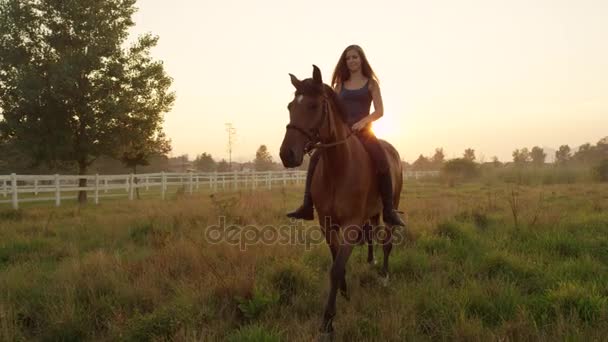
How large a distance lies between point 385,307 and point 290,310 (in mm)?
1021

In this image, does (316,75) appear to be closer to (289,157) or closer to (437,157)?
(289,157)

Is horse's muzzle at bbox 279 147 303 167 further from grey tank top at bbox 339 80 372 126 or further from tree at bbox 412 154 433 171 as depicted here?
tree at bbox 412 154 433 171

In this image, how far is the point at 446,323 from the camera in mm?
3445

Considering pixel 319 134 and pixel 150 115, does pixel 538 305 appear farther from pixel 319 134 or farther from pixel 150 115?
pixel 150 115

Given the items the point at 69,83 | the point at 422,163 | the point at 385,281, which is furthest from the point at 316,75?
the point at 422,163

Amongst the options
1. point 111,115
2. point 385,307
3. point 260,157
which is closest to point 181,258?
point 385,307

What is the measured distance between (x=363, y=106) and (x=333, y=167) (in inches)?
40.6

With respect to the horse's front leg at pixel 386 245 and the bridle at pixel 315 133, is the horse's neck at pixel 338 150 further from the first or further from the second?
the horse's front leg at pixel 386 245

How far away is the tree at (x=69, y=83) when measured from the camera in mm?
16328

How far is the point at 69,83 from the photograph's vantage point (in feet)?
52.3

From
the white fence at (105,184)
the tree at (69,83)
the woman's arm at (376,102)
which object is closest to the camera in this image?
the woman's arm at (376,102)

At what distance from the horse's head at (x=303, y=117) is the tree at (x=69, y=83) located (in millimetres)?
16362

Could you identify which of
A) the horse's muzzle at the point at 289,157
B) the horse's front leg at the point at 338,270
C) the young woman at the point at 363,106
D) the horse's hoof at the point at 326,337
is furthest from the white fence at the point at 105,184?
the horse's muzzle at the point at 289,157

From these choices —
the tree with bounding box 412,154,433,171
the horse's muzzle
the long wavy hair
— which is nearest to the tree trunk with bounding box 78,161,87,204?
the long wavy hair
